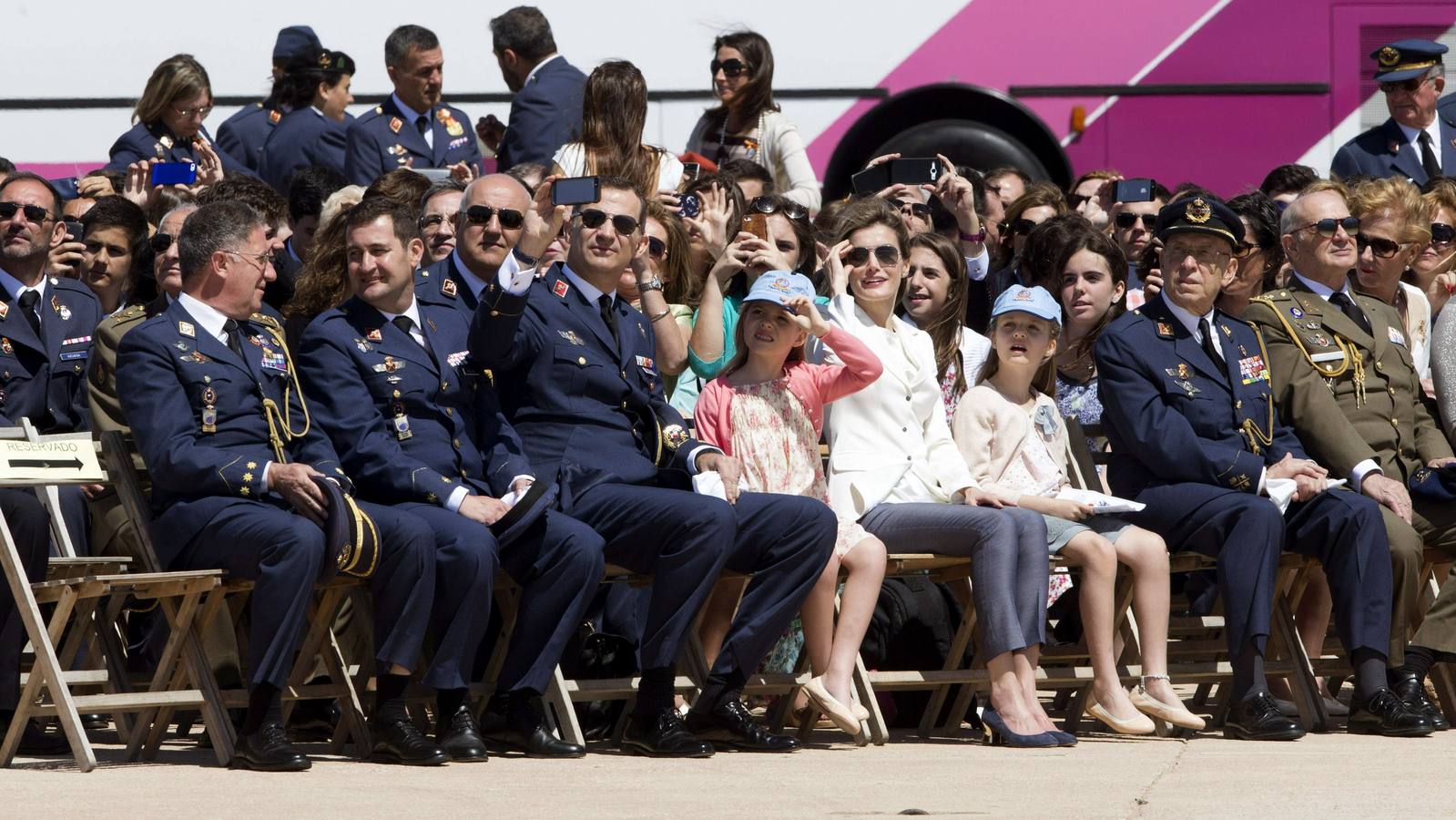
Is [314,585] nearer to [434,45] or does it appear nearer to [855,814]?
[855,814]

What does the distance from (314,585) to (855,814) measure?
6.02 feet

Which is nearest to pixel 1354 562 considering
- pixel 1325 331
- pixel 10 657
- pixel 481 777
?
pixel 1325 331

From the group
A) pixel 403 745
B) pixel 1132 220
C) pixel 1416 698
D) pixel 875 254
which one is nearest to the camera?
pixel 403 745

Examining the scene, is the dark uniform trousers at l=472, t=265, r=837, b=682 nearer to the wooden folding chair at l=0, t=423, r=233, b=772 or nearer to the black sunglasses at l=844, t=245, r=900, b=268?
the black sunglasses at l=844, t=245, r=900, b=268

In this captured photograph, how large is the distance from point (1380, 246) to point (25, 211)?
530cm

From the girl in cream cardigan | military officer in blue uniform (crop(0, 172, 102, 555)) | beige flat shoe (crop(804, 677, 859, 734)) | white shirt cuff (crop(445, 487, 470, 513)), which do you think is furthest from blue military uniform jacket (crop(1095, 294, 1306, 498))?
military officer in blue uniform (crop(0, 172, 102, 555))

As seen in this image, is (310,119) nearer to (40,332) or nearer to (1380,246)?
(40,332)

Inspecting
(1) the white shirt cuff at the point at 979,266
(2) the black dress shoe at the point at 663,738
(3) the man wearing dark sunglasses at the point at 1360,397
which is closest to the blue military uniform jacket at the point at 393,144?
(1) the white shirt cuff at the point at 979,266

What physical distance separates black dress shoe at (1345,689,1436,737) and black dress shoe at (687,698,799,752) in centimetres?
203

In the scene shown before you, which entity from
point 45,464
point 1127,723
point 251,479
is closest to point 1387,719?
point 1127,723

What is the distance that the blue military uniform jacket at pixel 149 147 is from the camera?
981cm

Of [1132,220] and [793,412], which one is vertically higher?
[1132,220]

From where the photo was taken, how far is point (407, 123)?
1020cm

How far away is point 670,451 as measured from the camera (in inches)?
263
